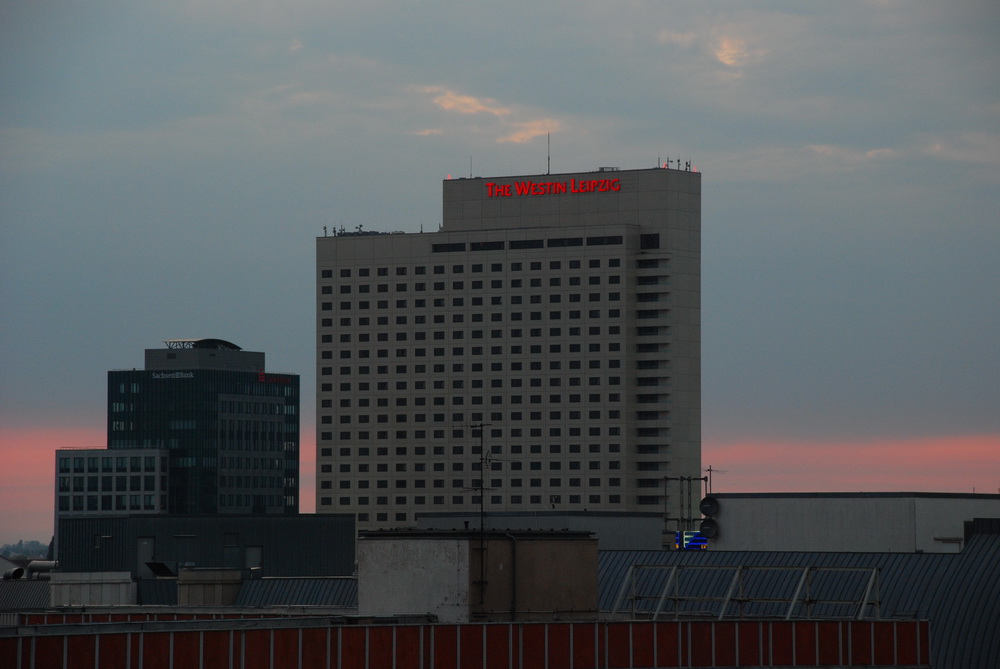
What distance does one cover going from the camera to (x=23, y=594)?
157 m

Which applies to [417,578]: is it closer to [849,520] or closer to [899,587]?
[899,587]

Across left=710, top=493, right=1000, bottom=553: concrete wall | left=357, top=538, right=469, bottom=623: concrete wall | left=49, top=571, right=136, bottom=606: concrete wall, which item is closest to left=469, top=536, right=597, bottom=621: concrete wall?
left=357, top=538, right=469, bottom=623: concrete wall

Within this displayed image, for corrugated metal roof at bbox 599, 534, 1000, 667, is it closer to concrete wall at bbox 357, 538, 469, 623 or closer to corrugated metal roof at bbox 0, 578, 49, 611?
concrete wall at bbox 357, 538, 469, 623

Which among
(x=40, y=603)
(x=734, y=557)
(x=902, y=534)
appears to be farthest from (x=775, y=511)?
(x=40, y=603)

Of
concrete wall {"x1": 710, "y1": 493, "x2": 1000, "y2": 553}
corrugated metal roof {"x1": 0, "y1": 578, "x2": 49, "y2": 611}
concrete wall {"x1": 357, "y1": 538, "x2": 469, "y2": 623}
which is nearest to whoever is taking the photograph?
concrete wall {"x1": 357, "y1": 538, "x2": 469, "y2": 623}

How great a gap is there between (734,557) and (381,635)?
42051 millimetres

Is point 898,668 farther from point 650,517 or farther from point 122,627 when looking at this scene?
point 650,517

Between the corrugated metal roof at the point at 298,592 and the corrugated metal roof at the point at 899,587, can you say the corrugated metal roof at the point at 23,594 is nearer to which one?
the corrugated metal roof at the point at 298,592

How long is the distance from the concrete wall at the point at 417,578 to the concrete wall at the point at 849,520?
58058 mm

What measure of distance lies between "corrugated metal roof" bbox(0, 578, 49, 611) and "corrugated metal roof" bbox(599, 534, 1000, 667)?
64.4 metres

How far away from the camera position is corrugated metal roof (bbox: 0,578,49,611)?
155 metres

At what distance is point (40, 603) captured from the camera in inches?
6107

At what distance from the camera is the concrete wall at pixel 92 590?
14800cm

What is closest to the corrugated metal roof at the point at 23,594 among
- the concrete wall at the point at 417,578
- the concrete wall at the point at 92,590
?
the concrete wall at the point at 92,590
